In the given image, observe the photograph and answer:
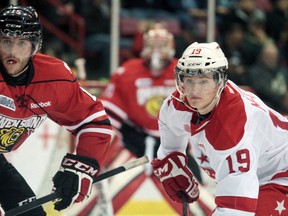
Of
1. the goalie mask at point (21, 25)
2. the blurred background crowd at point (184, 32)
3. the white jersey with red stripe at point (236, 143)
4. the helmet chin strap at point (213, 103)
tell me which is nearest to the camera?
the white jersey with red stripe at point (236, 143)

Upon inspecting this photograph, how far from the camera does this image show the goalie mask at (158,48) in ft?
17.4

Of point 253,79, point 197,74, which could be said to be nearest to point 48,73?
point 197,74

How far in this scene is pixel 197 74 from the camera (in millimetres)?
3174

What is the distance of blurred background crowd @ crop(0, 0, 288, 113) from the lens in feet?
21.1

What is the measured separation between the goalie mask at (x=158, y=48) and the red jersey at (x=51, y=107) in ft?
5.45

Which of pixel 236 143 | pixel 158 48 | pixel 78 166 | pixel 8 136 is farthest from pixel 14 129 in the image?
pixel 158 48

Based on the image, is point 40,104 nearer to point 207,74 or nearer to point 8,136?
point 8,136

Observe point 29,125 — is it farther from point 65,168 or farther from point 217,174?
point 217,174

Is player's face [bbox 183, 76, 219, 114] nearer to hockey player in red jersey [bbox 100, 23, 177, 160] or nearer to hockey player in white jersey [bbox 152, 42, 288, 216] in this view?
hockey player in white jersey [bbox 152, 42, 288, 216]

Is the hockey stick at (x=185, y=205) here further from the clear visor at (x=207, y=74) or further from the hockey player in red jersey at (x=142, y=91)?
the hockey player in red jersey at (x=142, y=91)

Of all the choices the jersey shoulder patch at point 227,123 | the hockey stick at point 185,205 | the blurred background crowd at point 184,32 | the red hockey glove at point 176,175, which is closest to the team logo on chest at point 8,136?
the red hockey glove at point 176,175

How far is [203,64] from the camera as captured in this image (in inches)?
125

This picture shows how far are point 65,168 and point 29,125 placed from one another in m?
0.21

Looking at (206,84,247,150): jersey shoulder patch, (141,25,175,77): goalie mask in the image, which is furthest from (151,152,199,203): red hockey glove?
(141,25,175,77): goalie mask
